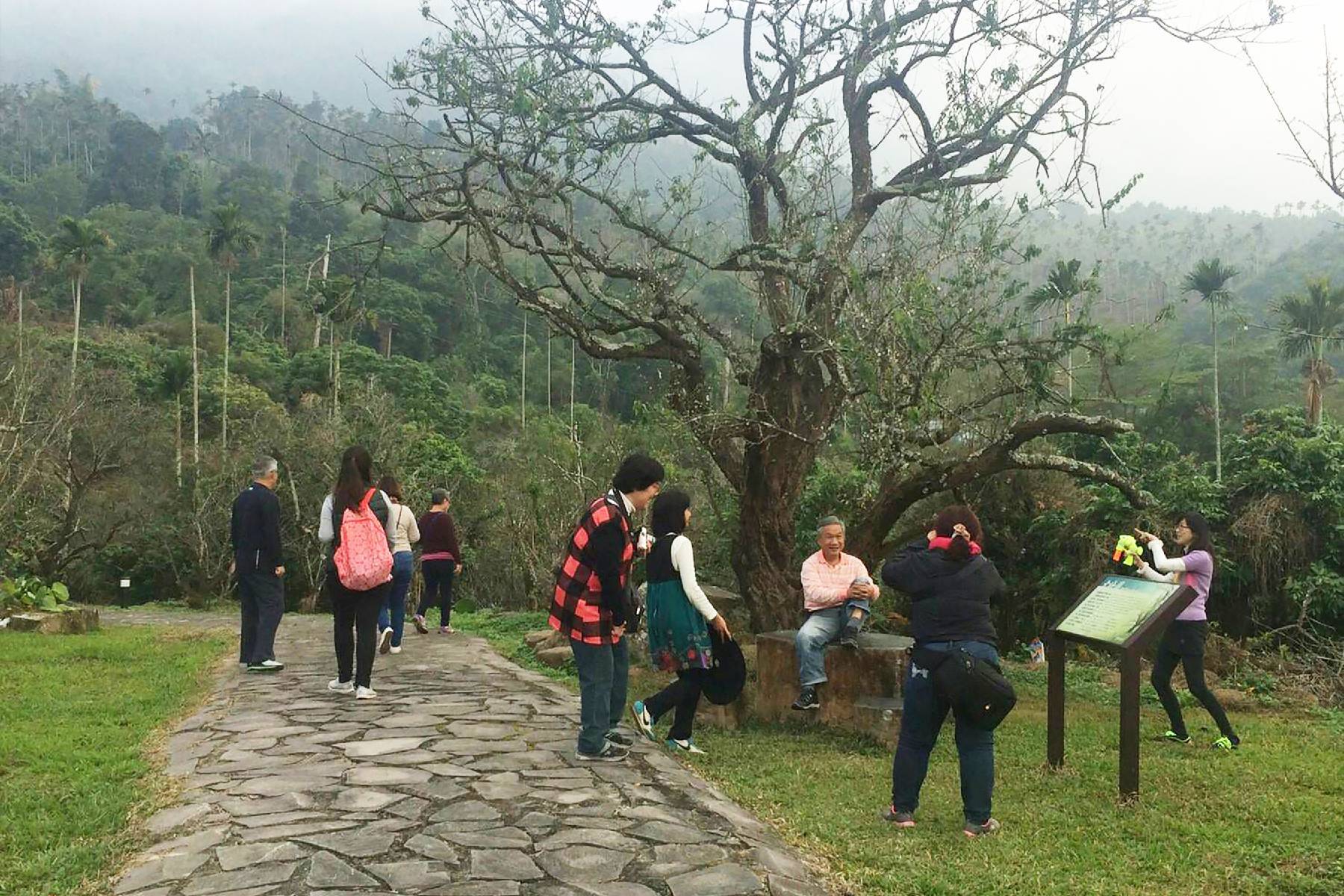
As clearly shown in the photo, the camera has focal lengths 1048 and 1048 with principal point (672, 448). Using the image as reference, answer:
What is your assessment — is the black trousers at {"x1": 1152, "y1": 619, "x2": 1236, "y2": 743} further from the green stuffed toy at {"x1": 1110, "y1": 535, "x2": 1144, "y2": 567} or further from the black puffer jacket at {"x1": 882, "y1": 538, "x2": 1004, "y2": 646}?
the black puffer jacket at {"x1": 882, "y1": 538, "x2": 1004, "y2": 646}

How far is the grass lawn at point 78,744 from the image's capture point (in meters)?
4.04

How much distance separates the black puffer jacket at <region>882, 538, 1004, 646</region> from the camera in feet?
15.7

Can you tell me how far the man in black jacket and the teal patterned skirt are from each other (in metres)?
3.58

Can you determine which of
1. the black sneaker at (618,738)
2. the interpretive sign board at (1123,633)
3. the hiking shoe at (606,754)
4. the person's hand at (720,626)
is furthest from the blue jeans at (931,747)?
the black sneaker at (618,738)

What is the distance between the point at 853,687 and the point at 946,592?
2.16 metres

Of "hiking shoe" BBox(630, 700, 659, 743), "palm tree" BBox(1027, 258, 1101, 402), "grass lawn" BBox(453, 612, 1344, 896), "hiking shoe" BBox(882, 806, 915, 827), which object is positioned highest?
"palm tree" BBox(1027, 258, 1101, 402)

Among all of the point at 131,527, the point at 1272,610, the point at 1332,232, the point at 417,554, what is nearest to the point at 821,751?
the point at 1272,610

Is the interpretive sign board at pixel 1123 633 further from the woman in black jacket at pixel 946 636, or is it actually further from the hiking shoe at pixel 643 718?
the hiking shoe at pixel 643 718

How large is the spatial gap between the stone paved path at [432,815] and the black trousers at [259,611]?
1.26 metres

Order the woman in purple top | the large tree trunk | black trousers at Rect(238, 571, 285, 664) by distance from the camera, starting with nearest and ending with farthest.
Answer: the woman in purple top
black trousers at Rect(238, 571, 285, 664)
the large tree trunk

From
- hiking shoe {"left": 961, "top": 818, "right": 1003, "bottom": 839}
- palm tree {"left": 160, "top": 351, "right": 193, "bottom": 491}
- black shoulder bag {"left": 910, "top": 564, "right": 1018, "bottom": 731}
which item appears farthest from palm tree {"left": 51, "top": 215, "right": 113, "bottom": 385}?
hiking shoe {"left": 961, "top": 818, "right": 1003, "bottom": 839}

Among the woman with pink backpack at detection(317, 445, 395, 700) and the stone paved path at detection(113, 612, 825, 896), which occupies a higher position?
the woman with pink backpack at detection(317, 445, 395, 700)

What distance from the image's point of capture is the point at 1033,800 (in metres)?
5.41

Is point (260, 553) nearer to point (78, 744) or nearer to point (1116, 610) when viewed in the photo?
point (78, 744)
